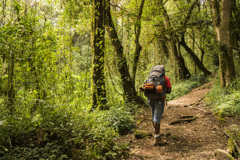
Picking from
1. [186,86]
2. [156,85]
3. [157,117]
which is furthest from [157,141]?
[186,86]

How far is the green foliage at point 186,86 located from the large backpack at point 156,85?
8.99 metres

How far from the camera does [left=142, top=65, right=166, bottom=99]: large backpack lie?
4302 mm

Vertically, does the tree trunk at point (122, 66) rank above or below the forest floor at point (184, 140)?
above

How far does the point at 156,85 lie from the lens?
4367 mm

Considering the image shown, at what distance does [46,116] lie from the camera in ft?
12.0

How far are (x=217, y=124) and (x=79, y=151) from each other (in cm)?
450

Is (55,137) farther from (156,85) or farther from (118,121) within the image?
(156,85)

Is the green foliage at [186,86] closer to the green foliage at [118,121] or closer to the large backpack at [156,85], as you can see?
the green foliage at [118,121]

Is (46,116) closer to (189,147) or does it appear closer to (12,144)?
(12,144)

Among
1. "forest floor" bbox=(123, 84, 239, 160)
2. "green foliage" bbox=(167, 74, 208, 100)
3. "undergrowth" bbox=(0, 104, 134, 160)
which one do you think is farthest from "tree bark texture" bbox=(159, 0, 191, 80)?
"undergrowth" bbox=(0, 104, 134, 160)

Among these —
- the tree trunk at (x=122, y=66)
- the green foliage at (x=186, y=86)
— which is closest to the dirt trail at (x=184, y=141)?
the tree trunk at (x=122, y=66)

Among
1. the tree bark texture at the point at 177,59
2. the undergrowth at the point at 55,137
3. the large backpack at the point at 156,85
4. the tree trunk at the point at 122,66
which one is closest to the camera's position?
the undergrowth at the point at 55,137

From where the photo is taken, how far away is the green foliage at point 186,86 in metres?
13.3

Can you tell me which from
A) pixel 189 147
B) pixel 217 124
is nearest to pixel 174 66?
pixel 217 124
